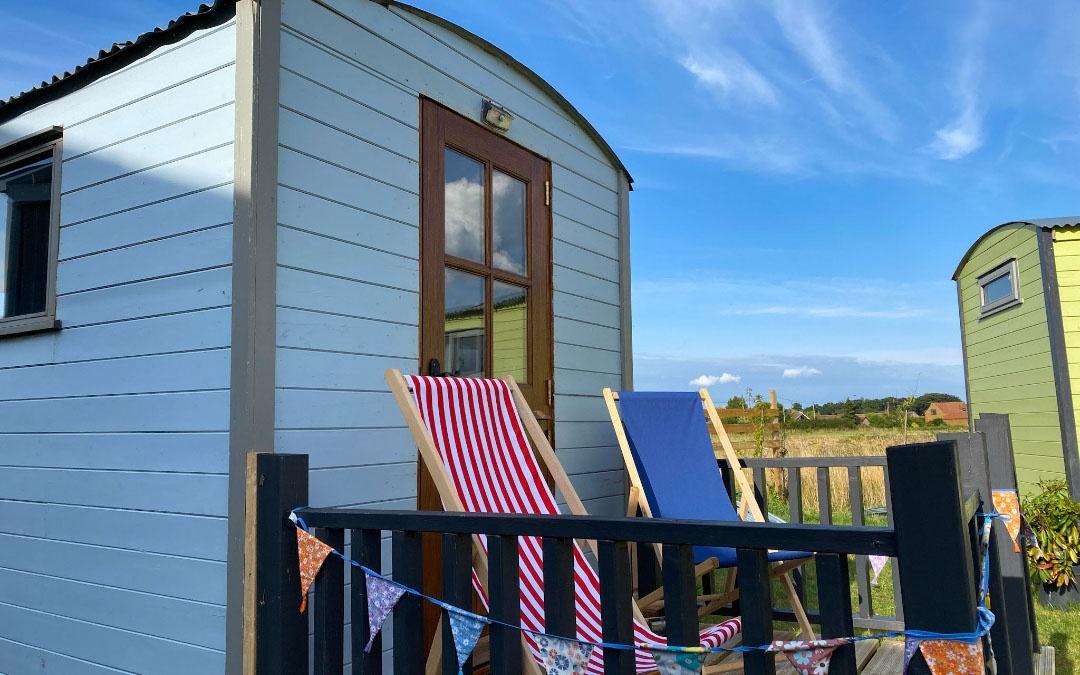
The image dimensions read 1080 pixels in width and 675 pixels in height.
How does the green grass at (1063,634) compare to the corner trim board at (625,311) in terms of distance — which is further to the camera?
the corner trim board at (625,311)

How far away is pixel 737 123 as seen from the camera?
1053 centimetres

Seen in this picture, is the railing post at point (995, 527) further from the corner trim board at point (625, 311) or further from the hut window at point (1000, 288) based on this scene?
the hut window at point (1000, 288)

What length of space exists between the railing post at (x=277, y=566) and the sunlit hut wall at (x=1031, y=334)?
6.64 meters

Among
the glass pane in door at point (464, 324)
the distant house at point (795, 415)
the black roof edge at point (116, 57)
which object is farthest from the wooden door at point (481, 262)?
the distant house at point (795, 415)

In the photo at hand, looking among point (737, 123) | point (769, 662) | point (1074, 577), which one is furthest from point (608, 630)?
point (737, 123)

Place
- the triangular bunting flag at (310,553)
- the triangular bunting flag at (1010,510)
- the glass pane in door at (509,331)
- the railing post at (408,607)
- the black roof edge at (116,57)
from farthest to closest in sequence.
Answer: the glass pane in door at (509,331)
the triangular bunting flag at (1010,510)
the black roof edge at (116,57)
the triangular bunting flag at (310,553)
the railing post at (408,607)

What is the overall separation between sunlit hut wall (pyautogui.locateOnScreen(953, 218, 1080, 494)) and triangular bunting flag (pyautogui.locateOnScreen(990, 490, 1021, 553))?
4.37m

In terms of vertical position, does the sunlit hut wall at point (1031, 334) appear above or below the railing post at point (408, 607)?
above

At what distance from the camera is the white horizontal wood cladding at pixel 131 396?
2.43 m

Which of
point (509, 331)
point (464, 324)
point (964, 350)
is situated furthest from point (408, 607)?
point (964, 350)

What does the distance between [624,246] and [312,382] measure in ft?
7.84

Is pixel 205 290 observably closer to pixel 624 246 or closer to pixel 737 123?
pixel 624 246

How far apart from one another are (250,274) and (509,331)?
1404mm

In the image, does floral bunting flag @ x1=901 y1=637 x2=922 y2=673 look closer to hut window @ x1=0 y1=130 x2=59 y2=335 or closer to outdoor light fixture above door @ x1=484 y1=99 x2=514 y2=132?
outdoor light fixture above door @ x1=484 y1=99 x2=514 y2=132
